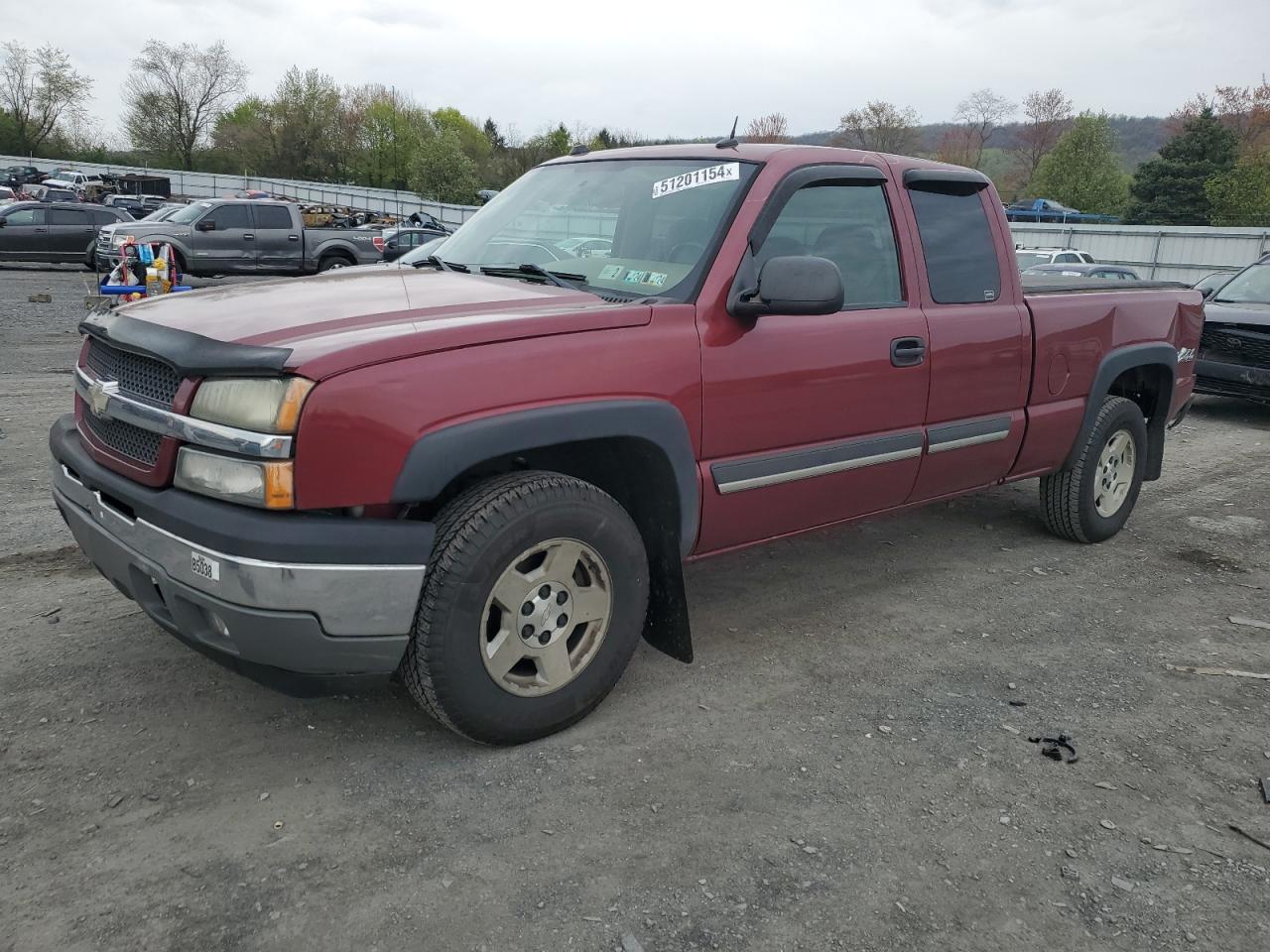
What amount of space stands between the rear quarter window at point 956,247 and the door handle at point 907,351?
0.96 feet

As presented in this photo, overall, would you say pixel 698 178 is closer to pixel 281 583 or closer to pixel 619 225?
pixel 619 225

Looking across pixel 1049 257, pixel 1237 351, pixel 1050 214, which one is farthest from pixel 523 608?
pixel 1050 214

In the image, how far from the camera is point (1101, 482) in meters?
5.46

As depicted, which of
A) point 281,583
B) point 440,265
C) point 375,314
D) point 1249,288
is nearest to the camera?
point 281,583

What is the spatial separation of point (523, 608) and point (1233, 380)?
9.09 meters

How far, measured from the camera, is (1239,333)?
9.63 m

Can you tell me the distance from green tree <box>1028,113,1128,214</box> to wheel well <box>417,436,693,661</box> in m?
69.2

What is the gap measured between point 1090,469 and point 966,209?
1621 mm

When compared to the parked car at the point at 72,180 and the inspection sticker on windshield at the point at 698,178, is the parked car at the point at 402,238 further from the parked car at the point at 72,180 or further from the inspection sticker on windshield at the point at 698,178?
the parked car at the point at 72,180

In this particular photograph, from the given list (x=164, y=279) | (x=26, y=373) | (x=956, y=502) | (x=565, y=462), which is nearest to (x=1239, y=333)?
(x=956, y=502)

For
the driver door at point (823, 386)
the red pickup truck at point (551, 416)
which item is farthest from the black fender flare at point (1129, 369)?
the driver door at point (823, 386)

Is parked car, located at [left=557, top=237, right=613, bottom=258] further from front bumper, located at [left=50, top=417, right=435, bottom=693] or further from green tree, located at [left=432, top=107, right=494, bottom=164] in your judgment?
green tree, located at [left=432, top=107, right=494, bottom=164]

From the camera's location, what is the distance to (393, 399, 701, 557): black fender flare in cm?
274

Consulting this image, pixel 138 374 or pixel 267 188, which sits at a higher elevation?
pixel 267 188
